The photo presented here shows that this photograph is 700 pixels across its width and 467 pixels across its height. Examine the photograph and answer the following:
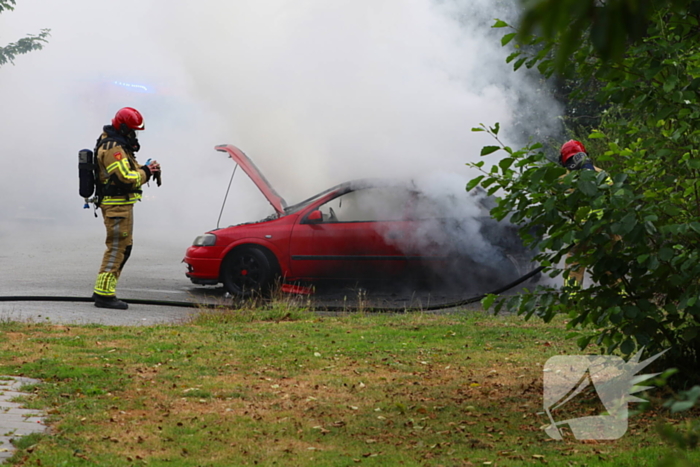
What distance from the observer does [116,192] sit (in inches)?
368

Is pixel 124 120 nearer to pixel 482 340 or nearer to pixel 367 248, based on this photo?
→ pixel 367 248

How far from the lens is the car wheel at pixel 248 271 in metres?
10.3

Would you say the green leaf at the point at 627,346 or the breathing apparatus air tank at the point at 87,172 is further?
the breathing apparatus air tank at the point at 87,172

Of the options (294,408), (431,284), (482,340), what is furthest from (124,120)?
(294,408)

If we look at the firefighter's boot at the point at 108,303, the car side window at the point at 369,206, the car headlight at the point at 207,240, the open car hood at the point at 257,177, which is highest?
the open car hood at the point at 257,177

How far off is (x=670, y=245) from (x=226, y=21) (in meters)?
10.8

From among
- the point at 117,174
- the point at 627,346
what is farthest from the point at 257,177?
the point at 627,346

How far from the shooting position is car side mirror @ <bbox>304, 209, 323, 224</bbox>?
10219 millimetres

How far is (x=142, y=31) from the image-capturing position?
86.5 ft

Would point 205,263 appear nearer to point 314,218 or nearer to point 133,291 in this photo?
point 133,291

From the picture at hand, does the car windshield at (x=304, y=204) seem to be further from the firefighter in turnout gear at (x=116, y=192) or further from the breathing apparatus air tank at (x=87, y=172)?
the breathing apparatus air tank at (x=87, y=172)

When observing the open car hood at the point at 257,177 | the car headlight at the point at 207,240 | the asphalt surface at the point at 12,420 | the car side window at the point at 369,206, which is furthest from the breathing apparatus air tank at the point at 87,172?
the asphalt surface at the point at 12,420

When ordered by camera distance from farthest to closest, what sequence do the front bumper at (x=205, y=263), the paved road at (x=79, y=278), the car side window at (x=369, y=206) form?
the front bumper at (x=205, y=263), the car side window at (x=369, y=206), the paved road at (x=79, y=278)

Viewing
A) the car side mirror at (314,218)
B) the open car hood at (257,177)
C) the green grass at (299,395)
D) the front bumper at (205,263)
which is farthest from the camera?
the open car hood at (257,177)
